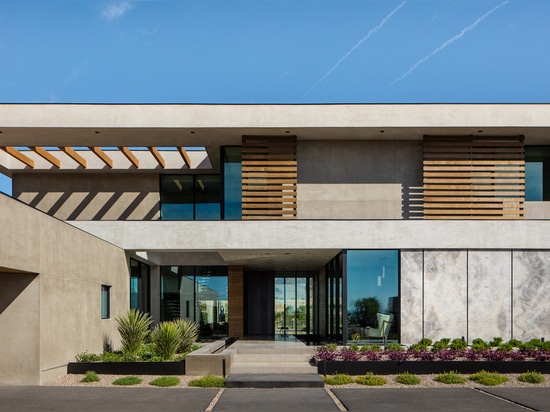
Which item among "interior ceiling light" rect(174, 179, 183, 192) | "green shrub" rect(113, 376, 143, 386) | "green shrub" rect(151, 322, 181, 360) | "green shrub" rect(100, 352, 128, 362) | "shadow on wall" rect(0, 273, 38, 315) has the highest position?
"interior ceiling light" rect(174, 179, 183, 192)

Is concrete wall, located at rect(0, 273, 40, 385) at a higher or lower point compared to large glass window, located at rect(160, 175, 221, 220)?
lower

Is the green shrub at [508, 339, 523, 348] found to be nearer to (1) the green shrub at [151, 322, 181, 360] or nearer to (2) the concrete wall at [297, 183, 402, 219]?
(2) the concrete wall at [297, 183, 402, 219]

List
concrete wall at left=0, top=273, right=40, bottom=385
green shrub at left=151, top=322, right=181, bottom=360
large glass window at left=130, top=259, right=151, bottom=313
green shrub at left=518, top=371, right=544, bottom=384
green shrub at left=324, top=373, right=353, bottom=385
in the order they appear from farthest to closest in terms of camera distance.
A: 1. large glass window at left=130, top=259, right=151, bottom=313
2. green shrub at left=151, top=322, right=181, bottom=360
3. green shrub at left=518, top=371, right=544, bottom=384
4. green shrub at left=324, top=373, right=353, bottom=385
5. concrete wall at left=0, top=273, right=40, bottom=385

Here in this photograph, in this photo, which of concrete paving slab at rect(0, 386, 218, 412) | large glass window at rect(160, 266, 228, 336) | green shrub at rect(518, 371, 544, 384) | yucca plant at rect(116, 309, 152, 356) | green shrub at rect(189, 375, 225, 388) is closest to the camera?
concrete paving slab at rect(0, 386, 218, 412)

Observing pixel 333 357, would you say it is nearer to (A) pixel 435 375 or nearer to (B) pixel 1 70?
(A) pixel 435 375

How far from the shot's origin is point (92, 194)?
25500 mm

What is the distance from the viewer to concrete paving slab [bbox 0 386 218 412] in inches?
405

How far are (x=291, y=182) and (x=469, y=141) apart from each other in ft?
21.5

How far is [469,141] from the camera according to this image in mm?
21000

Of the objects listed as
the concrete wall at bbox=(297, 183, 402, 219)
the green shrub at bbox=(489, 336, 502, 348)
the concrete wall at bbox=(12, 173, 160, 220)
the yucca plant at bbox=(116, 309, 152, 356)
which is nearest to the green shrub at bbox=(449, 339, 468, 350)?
the green shrub at bbox=(489, 336, 502, 348)

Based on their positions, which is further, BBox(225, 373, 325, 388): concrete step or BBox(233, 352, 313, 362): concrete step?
BBox(233, 352, 313, 362): concrete step

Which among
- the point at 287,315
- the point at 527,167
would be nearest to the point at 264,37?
the point at 527,167

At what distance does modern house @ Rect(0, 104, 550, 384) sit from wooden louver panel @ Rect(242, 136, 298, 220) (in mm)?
51

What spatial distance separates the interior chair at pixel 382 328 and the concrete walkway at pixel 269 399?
5591 mm
